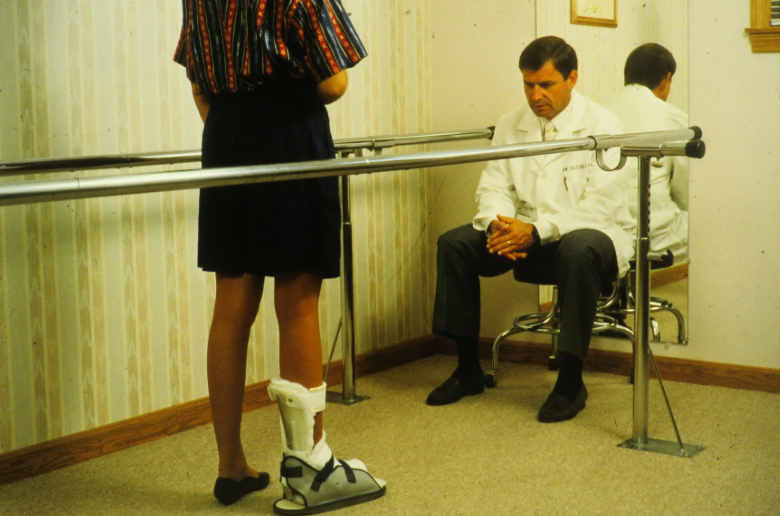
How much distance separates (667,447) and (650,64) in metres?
1.19

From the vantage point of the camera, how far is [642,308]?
187 cm

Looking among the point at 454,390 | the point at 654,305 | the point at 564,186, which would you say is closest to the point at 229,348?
the point at 454,390

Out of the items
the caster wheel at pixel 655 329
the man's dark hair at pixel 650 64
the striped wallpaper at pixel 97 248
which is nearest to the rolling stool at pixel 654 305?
the caster wheel at pixel 655 329

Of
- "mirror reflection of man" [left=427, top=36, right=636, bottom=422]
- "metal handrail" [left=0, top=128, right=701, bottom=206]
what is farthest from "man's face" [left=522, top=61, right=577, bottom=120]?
"metal handrail" [left=0, top=128, right=701, bottom=206]

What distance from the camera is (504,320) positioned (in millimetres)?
2922

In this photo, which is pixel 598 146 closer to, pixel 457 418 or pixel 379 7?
pixel 457 418

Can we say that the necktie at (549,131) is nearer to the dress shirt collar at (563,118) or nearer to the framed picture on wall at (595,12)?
the dress shirt collar at (563,118)

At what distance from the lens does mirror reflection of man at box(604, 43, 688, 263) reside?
2461mm

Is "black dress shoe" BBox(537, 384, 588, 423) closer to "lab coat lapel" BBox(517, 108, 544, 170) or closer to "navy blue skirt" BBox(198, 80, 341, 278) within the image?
"lab coat lapel" BBox(517, 108, 544, 170)

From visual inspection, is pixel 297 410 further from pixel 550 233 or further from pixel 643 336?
pixel 550 233

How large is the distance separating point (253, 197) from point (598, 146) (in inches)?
32.1

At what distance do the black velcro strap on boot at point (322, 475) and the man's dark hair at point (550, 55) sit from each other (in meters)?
1.40

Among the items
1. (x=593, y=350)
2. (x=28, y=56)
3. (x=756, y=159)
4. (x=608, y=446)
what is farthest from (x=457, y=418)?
(x=28, y=56)

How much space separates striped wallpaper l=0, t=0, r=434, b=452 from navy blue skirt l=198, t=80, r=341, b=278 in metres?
0.56
